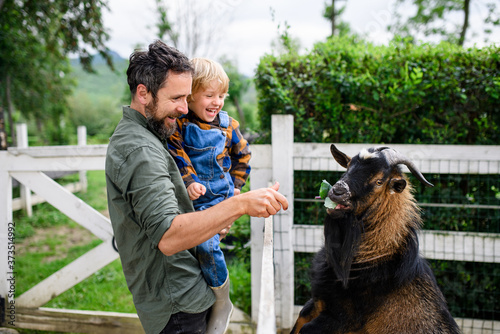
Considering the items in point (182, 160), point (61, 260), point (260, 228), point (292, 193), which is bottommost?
point (61, 260)

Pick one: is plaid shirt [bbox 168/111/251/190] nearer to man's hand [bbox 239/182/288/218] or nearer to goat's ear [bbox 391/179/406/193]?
man's hand [bbox 239/182/288/218]

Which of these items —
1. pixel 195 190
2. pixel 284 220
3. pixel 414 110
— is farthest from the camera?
pixel 414 110

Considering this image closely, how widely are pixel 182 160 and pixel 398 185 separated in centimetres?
161

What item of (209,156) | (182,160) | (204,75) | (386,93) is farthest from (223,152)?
(386,93)

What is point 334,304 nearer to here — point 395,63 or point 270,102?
point 270,102

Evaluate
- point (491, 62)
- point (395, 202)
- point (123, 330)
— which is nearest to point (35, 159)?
point (123, 330)

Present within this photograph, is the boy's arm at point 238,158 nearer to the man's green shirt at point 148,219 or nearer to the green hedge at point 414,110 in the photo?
the man's green shirt at point 148,219

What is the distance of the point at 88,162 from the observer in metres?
3.82

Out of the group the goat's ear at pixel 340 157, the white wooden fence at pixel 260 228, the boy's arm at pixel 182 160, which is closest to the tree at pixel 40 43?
the white wooden fence at pixel 260 228

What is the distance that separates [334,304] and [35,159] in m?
3.55

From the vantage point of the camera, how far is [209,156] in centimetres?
225

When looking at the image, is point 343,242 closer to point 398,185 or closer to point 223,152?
point 398,185

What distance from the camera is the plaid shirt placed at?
2143mm

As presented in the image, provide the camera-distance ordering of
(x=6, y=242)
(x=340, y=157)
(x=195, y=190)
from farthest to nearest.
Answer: (x=6, y=242)
(x=340, y=157)
(x=195, y=190)
